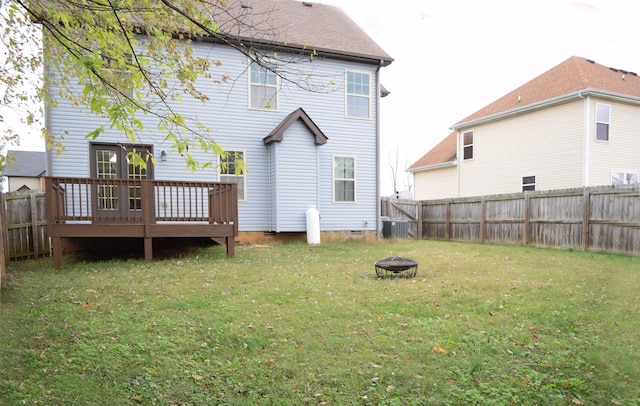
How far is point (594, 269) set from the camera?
7000 mm

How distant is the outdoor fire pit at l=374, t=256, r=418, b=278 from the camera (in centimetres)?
650

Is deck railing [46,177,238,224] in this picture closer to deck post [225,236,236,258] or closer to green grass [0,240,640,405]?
deck post [225,236,236,258]

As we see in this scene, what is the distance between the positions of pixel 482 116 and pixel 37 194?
1695 centimetres

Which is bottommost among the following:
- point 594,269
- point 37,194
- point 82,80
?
point 594,269

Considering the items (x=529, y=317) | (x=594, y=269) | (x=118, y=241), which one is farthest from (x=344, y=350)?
(x=118, y=241)

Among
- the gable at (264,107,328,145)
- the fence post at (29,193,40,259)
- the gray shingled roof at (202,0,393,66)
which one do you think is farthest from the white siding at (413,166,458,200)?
the fence post at (29,193,40,259)

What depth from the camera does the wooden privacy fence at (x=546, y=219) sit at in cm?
941

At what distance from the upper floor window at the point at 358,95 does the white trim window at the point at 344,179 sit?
1.54 m

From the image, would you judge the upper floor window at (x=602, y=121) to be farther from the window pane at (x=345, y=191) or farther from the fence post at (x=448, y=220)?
the window pane at (x=345, y=191)

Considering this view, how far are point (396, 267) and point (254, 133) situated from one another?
7.02m

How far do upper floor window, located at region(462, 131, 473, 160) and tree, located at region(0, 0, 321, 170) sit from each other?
51.0 ft

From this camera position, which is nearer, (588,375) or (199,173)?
(588,375)

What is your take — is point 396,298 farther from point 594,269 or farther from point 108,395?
point 594,269

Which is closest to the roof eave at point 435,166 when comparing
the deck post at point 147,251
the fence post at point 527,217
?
the fence post at point 527,217
